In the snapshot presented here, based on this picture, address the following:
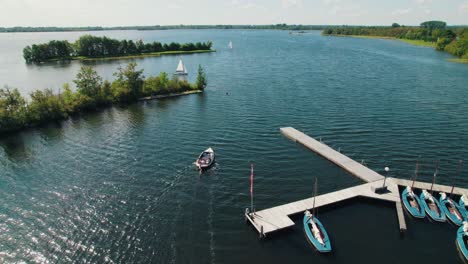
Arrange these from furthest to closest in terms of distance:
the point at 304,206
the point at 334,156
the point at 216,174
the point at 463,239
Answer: the point at 334,156 → the point at 216,174 → the point at 304,206 → the point at 463,239

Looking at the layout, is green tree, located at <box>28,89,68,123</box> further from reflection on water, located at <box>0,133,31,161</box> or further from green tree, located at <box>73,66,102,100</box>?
green tree, located at <box>73,66,102,100</box>

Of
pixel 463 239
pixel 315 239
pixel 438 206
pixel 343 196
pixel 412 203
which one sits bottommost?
pixel 315 239

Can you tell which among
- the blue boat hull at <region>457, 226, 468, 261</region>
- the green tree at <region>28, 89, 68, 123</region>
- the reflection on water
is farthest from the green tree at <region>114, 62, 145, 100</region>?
the blue boat hull at <region>457, 226, 468, 261</region>

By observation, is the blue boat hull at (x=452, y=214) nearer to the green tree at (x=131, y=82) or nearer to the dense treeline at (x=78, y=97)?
the dense treeline at (x=78, y=97)

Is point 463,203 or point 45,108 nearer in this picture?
point 463,203

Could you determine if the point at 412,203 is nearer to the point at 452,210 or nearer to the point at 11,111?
the point at 452,210

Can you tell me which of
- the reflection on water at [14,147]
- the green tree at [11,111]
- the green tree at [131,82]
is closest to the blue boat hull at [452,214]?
the reflection on water at [14,147]

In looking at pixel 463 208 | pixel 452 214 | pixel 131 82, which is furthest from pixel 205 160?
pixel 131 82

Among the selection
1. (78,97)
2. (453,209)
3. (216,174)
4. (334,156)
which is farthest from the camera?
(78,97)

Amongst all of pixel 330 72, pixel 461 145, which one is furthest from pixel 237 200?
pixel 330 72
